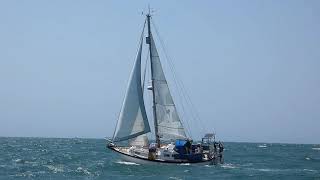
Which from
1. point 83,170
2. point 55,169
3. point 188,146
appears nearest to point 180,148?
point 188,146

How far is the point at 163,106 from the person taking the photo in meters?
51.1

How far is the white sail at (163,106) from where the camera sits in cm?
5075

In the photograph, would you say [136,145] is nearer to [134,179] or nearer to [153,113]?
[153,113]

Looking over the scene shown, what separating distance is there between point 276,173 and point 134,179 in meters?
13.5

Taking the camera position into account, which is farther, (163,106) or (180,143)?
(163,106)

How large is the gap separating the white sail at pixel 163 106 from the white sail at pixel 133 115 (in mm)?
1286

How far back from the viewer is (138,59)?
166 feet

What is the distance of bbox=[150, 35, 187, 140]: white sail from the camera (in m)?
50.8

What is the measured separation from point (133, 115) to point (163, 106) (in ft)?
9.14

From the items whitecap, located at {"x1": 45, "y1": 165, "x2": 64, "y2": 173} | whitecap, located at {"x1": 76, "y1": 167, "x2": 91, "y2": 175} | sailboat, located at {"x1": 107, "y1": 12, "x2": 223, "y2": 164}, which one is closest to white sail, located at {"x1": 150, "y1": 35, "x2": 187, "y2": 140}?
sailboat, located at {"x1": 107, "y1": 12, "x2": 223, "y2": 164}

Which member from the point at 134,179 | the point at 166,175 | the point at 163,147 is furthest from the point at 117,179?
the point at 163,147

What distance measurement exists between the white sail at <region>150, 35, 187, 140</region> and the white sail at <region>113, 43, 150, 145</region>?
1.29 m

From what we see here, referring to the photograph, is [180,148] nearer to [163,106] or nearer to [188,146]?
[188,146]

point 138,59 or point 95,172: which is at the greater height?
point 138,59
